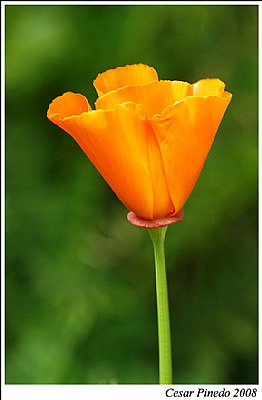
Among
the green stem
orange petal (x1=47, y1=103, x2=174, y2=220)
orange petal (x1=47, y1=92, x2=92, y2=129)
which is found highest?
orange petal (x1=47, y1=92, x2=92, y2=129)

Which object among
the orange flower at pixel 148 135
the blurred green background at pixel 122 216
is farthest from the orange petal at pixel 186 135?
the blurred green background at pixel 122 216

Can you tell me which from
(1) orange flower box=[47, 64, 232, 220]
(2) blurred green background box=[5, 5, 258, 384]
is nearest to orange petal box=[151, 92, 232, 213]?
(1) orange flower box=[47, 64, 232, 220]

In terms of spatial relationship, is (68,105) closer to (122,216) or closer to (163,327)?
(163,327)

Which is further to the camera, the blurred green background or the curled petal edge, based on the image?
the blurred green background

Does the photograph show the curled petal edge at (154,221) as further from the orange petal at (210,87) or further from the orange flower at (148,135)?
the orange petal at (210,87)

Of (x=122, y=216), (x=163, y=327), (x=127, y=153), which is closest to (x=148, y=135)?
(x=127, y=153)

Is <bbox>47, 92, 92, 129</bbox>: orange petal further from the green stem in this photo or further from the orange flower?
the green stem
